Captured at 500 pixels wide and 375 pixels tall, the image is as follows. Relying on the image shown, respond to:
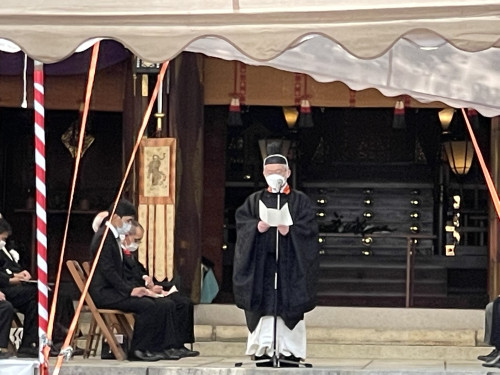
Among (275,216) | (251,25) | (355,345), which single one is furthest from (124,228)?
(251,25)

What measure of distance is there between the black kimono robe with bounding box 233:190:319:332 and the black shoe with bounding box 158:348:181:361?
2.78 feet

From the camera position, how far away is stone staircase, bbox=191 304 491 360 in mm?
11320

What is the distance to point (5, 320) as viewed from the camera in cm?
948

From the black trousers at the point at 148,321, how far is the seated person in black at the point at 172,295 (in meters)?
0.14

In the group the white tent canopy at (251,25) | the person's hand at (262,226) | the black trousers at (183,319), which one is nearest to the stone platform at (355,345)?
the black trousers at (183,319)

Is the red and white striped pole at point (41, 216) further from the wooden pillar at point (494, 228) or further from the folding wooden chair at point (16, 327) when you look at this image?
the wooden pillar at point (494, 228)

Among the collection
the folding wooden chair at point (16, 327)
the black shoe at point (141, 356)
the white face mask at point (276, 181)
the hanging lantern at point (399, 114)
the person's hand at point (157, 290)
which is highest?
the hanging lantern at point (399, 114)

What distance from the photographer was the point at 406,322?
12.2 metres

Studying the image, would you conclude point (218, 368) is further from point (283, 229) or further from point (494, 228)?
point (494, 228)

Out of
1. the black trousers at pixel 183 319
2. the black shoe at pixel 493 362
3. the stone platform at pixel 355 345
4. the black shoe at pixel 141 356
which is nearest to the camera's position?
the stone platform at pixel 355 345

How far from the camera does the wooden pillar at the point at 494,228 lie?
41.0 ft

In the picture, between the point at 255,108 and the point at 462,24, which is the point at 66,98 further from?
the point at 462,24

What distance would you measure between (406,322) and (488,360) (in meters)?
2.35

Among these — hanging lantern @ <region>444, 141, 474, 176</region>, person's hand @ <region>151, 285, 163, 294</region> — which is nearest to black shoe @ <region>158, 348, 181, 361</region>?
person's hand @ <region>151, 285, 163, 294</region>
